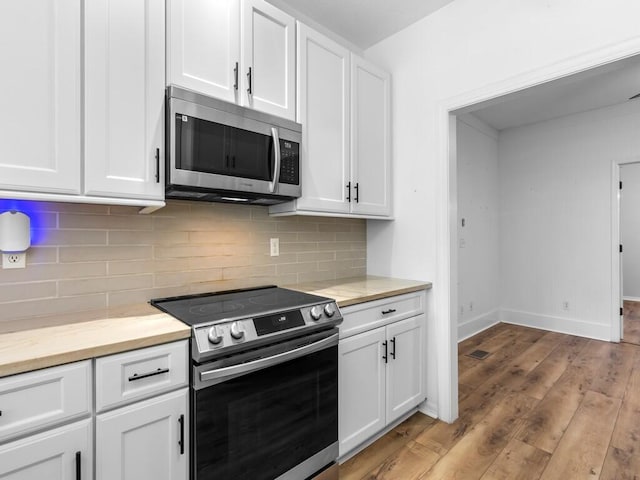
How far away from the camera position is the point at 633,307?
18.9 feet

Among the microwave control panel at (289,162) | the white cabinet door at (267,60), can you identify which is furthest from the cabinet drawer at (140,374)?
the white cabinet door at (267,60)

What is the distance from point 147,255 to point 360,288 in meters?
1.28

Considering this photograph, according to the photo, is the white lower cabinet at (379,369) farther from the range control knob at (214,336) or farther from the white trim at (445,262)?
the range control knob at (214,336)

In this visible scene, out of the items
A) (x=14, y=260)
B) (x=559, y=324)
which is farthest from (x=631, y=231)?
(x=14, y=260)

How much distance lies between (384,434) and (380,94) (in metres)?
2.40

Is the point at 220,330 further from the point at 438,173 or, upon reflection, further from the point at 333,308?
the point at 438,173

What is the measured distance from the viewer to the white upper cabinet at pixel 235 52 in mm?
1575

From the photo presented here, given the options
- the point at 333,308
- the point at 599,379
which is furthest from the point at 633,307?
the point at 333,308

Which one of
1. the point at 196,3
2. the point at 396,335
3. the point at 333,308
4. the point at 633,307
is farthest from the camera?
the point at 633,307

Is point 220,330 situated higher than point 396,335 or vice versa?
point 220,330

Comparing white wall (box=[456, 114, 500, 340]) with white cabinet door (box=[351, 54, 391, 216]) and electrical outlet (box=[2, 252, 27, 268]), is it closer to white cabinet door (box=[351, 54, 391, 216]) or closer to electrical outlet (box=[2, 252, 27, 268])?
white cabinet door (box=[351, 54, 391, 216])

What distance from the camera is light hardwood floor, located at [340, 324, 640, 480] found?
1864 mm

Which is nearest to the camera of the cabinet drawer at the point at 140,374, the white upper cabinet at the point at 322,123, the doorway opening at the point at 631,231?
the cabinet drawer at the point at 140,374

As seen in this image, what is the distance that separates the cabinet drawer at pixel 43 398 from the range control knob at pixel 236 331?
47cm
